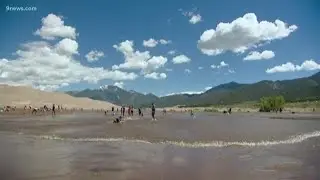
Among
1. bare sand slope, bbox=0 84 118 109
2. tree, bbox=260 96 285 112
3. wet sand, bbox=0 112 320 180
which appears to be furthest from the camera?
tree, bbox=260 96 285 112

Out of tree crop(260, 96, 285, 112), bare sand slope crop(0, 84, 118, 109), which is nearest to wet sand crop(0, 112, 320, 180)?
bare sand slope crop(0, 84, 118, 109)

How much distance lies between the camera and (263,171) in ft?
52.1

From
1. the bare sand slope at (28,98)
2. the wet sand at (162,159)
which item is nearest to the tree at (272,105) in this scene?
the bare sand slope at (28,98)

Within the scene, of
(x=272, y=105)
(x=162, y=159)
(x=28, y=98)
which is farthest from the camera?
(x=272, y=105)

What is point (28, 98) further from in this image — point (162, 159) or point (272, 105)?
point (162, 159)

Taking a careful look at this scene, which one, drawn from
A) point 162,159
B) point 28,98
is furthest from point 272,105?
point 162,159

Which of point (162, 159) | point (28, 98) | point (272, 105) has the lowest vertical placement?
point (162, 159)

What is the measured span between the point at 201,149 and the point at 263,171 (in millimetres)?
6835

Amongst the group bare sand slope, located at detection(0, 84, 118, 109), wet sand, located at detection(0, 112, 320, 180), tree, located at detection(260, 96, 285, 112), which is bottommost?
wet sand, located at detection(0, 112, 320, 180)

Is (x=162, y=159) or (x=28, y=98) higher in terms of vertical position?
(x=28, y=98)

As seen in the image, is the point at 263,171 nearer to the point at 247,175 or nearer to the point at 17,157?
the point at 247,175

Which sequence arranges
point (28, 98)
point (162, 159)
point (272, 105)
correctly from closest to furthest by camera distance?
point (162, 159) < point (28, 98) < point (272, 105)

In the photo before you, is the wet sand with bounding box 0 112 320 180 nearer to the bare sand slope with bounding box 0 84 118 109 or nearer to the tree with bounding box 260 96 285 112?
the bare sand slope with bounding box 0 84 118 109

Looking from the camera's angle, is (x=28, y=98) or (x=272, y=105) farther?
(x=272, y=105)
